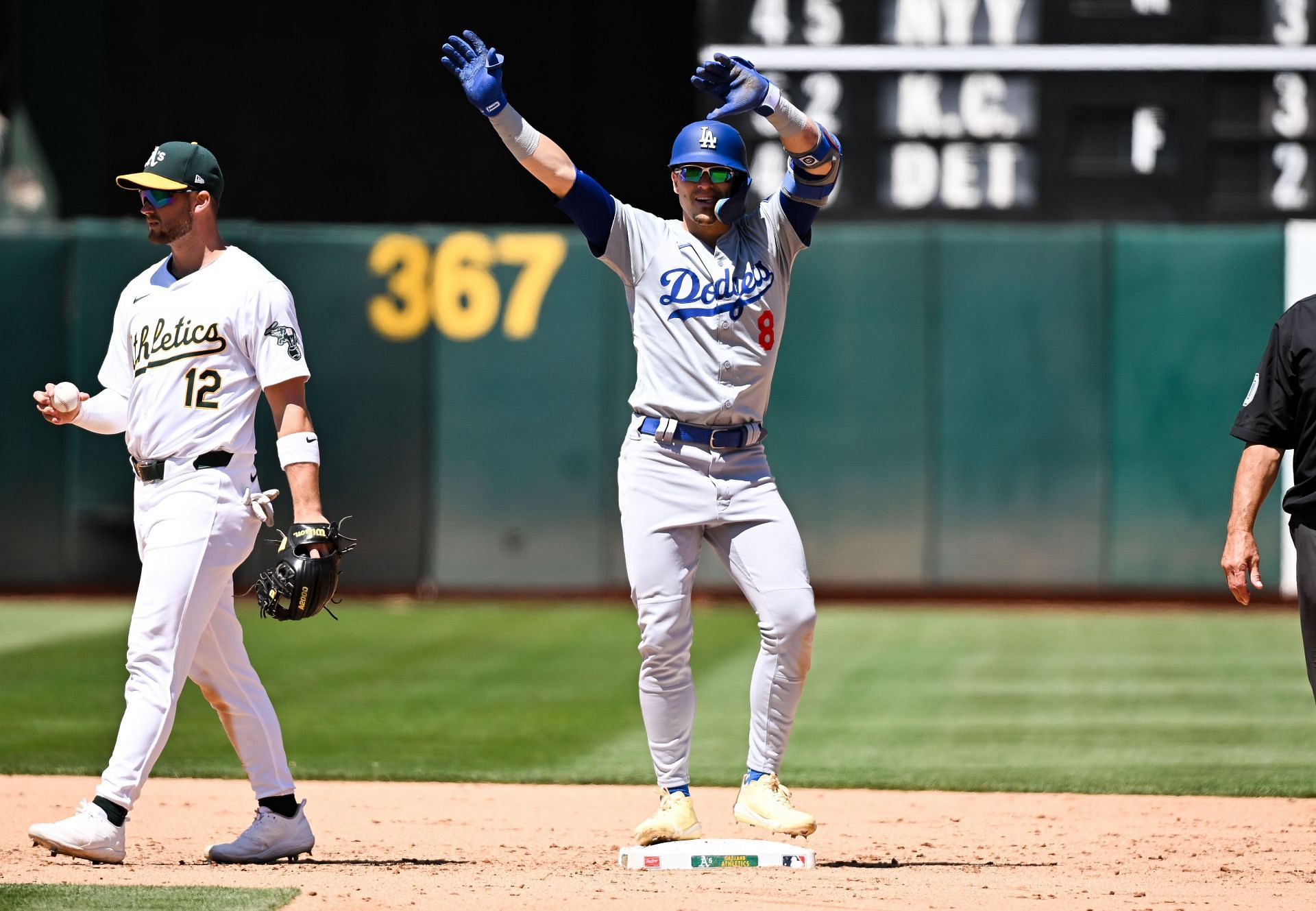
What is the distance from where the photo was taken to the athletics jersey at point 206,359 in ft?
14.5

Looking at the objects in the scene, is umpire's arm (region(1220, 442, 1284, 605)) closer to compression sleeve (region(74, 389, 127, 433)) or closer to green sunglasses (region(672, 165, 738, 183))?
green sunglasses (region(672, 165, 738, 183))

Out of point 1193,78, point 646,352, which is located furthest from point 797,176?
point 1193,78

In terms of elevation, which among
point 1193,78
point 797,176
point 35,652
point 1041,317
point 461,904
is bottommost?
point 35,652

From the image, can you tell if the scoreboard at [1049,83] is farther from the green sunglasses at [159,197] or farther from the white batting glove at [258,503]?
the white batting glove at [258,503]

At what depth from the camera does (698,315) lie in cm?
460

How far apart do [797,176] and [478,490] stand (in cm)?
776

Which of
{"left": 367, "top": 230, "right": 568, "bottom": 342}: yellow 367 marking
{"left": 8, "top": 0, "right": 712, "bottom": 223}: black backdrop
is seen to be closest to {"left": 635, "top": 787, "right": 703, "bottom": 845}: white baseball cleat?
{"left": 367, "top": 230, "right": 568, "bottom": 342}: yellow 367 marking

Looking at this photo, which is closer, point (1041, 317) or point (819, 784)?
point (819, 784)

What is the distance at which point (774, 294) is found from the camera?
185 inches

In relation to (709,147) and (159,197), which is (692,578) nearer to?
(709,147)

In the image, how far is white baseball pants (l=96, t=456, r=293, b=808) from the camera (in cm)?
435

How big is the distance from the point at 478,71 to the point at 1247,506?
2144 mm

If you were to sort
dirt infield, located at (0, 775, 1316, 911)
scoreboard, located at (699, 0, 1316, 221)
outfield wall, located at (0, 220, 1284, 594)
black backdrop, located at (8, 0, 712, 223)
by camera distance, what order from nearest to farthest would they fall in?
dirt infield, located at (0, 775, 1316, 911)
scoreboard, located at (699, 0, 1316, 221)
outfield wall, located at (0, 220, 1284, 594)
black backdrop, located at (8, 0, 712, 223)

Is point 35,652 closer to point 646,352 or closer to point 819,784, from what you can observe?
point 819,784
